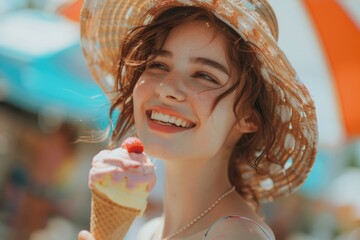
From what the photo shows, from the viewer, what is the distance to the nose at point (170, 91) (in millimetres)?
2340

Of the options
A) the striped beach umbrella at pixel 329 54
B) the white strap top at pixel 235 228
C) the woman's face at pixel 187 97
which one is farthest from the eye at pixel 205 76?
the striped beach umbrella at pixel 329 54

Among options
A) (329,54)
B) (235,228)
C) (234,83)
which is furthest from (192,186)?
(329,54)

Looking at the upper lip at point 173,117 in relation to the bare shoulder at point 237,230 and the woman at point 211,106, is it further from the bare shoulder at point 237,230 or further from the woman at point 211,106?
the bare shoulder at point 237,230

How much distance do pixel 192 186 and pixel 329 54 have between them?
2.92 meters

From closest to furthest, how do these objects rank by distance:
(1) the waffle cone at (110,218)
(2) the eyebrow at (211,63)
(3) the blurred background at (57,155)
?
(1) the waffle cone at (110,218) < (2) the eyebrow at (211,63) < (3) the blurred background at (57,155)

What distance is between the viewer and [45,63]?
21.2 ft

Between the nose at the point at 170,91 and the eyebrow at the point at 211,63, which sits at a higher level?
the eyebrow at the point at 211,63

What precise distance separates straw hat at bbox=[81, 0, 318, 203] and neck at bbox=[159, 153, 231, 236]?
0.80ft

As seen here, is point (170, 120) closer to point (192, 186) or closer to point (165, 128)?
point (165, 128)

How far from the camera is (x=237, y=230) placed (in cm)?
232

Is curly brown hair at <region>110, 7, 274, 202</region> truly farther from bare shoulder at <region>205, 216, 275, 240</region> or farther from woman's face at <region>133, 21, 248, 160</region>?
bare shoulder at <region>205, 216, 275, 240</region>

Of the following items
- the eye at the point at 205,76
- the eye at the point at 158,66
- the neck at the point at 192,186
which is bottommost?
the neck at the point at 192,186

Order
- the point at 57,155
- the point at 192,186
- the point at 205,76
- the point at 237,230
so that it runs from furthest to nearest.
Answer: the point at 57,155
the point at 192,186
the point at 205,76
the point at 237,230

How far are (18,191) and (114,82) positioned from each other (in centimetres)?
422
